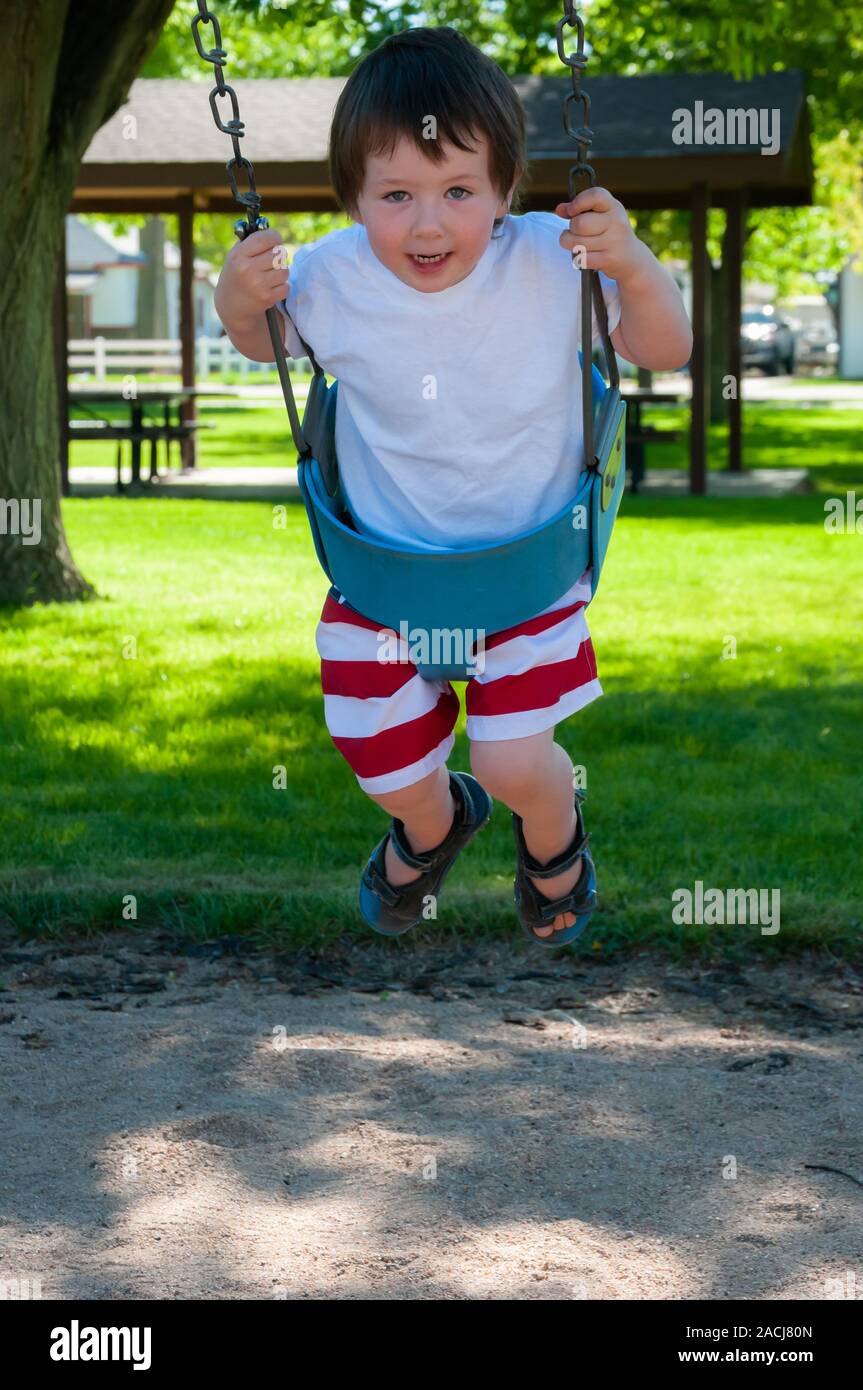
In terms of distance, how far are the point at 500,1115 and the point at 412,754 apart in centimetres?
86

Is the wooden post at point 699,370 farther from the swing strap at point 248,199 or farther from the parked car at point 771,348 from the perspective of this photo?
the parked car at point 771,348

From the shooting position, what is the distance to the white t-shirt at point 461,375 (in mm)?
2930

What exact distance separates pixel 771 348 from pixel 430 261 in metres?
44.1

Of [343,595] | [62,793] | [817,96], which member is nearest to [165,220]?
[817,96]

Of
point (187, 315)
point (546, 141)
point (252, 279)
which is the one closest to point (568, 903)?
point (252, 279)

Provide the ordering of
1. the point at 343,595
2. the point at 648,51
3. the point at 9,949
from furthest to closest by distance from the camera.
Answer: the point at 648,51, the point at 9,949, the point at 343,595

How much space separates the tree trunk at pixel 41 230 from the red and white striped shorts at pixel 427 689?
5732mm

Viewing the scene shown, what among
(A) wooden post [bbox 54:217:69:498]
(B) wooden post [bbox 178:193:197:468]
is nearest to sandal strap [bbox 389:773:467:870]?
(A) wooden post [bbox 54:217:69:498]

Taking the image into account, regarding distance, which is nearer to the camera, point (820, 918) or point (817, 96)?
point (820, 918)

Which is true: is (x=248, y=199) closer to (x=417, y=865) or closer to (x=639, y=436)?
(x=417, y=865)

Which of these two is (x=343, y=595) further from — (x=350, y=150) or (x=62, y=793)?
(x=62, y=793)

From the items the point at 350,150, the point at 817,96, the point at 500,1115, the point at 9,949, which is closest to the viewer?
the point at 350,150

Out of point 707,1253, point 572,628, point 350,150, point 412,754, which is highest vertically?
point 350,150

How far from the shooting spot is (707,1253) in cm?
300
